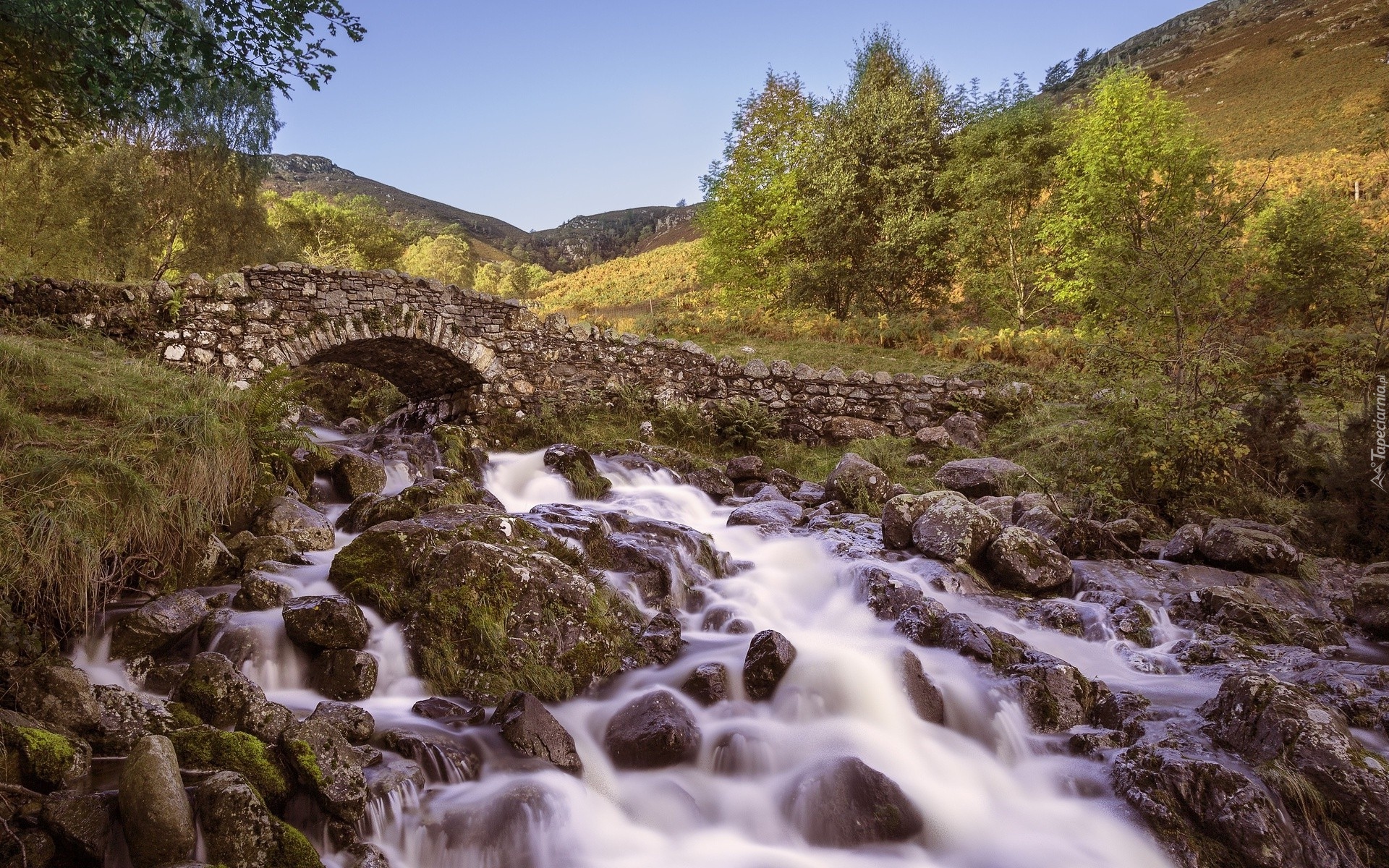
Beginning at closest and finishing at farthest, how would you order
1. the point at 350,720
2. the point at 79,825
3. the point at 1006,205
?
the point at 79,825, the point at 350,720, the point at 1006,205

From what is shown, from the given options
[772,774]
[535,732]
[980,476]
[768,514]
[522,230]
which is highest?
[522,230]

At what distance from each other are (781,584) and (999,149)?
2034cm

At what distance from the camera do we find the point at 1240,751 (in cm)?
422

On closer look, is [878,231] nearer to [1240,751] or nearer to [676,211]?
[1240,751]

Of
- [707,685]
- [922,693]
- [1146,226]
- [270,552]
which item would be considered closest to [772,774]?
[707,685]

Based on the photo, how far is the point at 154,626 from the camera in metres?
4.32

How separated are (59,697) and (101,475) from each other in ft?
6.32

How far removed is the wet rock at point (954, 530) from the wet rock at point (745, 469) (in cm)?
404

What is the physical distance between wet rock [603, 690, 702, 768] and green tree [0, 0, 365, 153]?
649 cm

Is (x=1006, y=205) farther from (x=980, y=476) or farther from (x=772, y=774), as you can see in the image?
(x=772, y=774)

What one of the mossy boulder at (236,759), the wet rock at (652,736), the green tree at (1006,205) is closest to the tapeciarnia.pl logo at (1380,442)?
the wet rock at (652,736)

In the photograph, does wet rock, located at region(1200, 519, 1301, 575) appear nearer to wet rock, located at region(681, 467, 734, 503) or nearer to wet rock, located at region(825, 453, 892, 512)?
wet rock, located at region(825, 453, 892, 512)

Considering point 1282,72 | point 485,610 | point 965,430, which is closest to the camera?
point 485,610

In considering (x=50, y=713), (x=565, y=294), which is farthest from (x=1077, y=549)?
(x=565, y=294)
